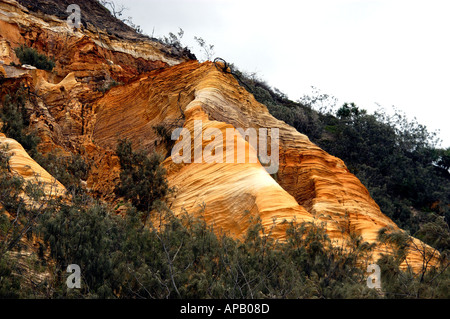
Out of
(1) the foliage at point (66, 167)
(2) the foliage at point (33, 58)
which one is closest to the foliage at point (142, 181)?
(1) the foliage at point (66, 167)

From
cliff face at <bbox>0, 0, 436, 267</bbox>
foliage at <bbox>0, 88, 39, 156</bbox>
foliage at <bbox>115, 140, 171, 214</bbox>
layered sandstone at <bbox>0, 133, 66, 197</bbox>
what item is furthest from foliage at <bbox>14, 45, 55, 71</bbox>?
layered sandstone at <bbox>0, 133, 66, 197</bbox>

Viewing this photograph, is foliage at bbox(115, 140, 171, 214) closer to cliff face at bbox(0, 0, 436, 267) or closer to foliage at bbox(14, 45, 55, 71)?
cliff face at bbox(0, 0, 436, 267)

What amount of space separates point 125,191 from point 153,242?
518cm

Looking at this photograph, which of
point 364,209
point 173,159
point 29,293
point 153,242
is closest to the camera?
point 29,293

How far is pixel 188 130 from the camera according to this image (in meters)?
15.6

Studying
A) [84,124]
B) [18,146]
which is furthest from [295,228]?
[84,124]

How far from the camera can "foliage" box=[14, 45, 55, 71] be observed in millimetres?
25109

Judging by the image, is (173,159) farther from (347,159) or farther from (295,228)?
(347,159)

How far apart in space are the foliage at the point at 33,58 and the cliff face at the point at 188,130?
0.43m

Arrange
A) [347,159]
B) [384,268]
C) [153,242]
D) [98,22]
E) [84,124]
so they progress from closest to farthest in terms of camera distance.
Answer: [384,268] < [153,242] < [84,124] < [347,159] < [98,22]

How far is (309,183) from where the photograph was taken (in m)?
15.1

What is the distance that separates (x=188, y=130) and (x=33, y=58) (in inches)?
530

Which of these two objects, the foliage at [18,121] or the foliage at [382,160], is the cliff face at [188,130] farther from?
the foliage at [382,160]

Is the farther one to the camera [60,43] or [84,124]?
[60,43]
